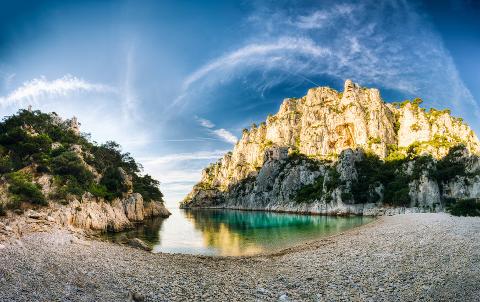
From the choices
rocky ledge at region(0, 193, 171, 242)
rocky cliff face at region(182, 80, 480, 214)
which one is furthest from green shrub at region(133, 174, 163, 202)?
rocky cliff face at region(182, 80, 480, 214)

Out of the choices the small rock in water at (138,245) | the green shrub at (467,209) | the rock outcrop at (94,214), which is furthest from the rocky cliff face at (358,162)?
the small rock in water at (138,245)

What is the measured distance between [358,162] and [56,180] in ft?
357

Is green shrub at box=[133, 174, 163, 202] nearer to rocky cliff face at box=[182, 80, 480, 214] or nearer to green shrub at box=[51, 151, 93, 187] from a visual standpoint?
green shrub at box=[51, 151, 93, 187]

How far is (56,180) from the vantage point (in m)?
41.8

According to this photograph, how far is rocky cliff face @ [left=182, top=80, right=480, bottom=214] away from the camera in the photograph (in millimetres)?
88188

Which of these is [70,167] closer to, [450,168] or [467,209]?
[467,209]

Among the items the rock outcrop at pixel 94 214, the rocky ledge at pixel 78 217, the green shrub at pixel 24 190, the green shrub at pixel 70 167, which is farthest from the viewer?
the green shrub at pixel 70 167

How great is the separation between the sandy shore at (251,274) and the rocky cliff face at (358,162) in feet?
234

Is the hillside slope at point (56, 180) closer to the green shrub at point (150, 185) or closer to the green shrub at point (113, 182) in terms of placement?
the green shrub at point (113, 182)

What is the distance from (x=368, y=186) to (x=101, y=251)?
3847 inches

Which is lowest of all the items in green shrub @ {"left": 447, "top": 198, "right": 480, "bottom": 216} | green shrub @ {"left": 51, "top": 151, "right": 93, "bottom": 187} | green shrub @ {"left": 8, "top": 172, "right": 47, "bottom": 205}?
green shrub @ {"left": 447, "top": 198, "right": 480, "bottom": 216}

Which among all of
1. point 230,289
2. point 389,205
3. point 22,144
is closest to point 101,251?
point 230,289

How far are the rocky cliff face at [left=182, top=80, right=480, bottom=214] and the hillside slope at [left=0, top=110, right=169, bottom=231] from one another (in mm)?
70832

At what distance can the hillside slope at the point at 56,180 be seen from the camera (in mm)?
32938
